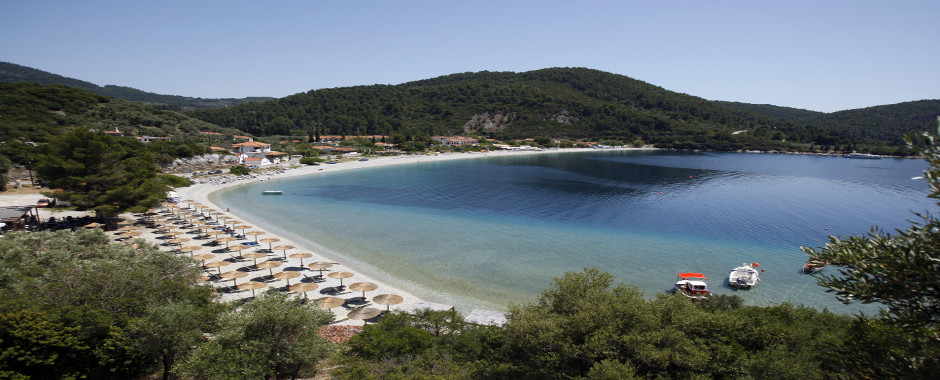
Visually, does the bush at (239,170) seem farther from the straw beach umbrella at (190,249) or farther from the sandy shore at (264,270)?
the straw beach umbrella at (190,249)

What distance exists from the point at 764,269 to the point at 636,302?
20225 millimetres

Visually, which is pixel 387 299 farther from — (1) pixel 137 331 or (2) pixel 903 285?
(2) pixel 903 285

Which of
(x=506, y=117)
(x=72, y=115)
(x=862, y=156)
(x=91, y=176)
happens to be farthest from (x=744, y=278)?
(x=862, y=156)

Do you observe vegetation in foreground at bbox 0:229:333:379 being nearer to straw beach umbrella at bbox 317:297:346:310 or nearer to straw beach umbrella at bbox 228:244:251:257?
straw beach umbrella at bbox 317:297:346:310

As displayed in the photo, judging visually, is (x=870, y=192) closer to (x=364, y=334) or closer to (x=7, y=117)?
(x=364, y=334)

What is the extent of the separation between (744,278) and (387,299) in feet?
65.0

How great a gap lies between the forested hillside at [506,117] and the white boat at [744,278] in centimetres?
12870

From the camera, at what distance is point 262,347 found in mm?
9758

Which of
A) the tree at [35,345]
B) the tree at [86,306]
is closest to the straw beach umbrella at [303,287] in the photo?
the tree at [86,306]

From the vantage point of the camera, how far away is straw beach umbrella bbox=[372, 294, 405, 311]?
1710cm

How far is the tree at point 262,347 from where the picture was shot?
9.30 metres

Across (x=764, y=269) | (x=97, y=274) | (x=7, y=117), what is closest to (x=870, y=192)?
(x=764, y=269)

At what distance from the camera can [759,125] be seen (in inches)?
6880

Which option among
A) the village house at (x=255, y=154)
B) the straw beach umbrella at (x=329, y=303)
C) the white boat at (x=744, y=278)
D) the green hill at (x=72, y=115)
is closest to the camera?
the straw beach umbrella at (x=329, y=303)
